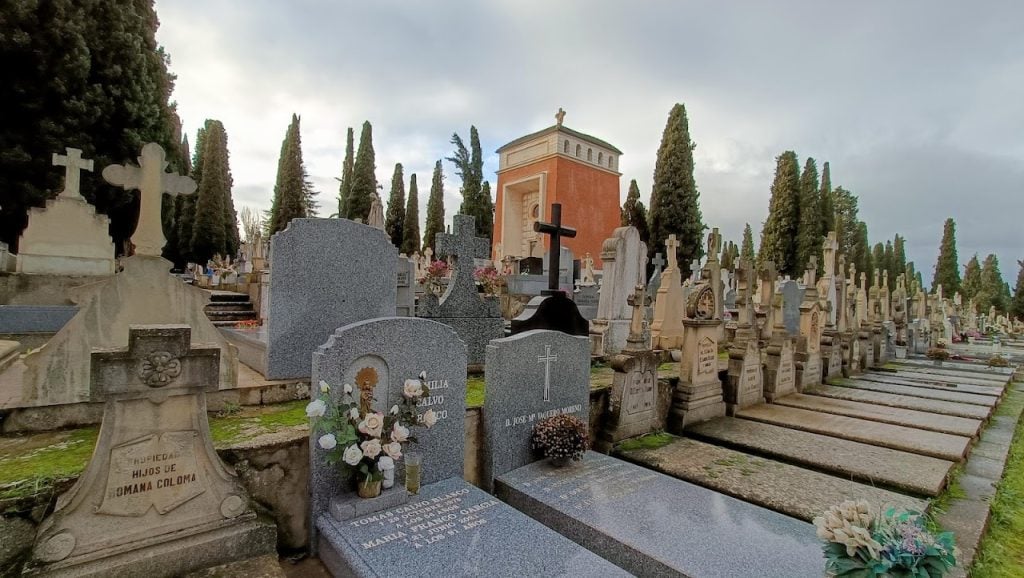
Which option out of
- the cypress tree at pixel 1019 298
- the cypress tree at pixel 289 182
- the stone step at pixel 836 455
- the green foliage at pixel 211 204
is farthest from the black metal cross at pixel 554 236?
the cypress tree at pixel 1019 298

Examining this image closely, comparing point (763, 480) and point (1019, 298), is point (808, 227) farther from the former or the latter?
point (763, 480)

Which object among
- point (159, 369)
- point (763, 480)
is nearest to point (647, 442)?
point (763, 480)

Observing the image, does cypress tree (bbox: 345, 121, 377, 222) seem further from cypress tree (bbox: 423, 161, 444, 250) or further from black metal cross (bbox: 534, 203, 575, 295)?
black metal cross (bbox: 534, 203, 575, 295)

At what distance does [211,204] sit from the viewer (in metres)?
27.8

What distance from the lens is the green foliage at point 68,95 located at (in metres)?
10.8

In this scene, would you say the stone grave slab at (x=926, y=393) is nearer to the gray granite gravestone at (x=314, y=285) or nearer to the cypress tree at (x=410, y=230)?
the gray granite gravestone at (x=314, y=285)

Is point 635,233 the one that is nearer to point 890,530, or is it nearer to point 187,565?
point 890,530

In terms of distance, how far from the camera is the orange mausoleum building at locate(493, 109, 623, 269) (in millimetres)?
32562

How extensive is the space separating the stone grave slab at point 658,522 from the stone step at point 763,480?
0.24 meters

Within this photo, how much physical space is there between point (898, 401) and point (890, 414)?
115 cm

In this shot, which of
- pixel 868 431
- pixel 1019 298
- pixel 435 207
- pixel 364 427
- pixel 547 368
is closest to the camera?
pixel 364 427

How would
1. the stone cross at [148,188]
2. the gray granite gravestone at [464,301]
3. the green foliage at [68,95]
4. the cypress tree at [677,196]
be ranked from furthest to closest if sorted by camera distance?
the cypress tree at [677,196]
the green foliage at [68,95]
the gray granite gravestone at [464,301]
the stone cross at [148,188]

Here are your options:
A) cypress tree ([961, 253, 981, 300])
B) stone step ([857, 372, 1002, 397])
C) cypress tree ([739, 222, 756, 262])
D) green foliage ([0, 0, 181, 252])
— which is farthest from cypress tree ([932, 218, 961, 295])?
green foliage ([0, 0, 181, 252])

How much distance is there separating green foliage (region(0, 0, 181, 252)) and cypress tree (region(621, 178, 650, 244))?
91.0 feet
